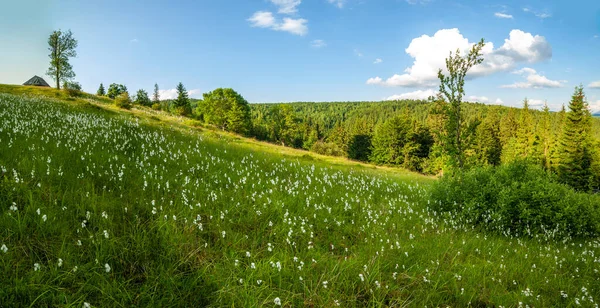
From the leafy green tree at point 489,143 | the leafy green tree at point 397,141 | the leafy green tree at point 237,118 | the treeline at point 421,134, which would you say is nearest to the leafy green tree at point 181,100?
the treeline at point 421,134

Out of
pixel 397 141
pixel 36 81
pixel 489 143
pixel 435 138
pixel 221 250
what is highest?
pixel 36 81

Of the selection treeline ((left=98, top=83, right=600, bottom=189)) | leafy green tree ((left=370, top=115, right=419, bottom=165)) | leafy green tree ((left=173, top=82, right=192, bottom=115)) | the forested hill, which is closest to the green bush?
the forested hill

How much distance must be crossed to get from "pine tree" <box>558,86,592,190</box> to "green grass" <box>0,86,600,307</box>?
5915 centimetres

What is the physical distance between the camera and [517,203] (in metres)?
8.91

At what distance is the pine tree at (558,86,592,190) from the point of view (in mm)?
49969

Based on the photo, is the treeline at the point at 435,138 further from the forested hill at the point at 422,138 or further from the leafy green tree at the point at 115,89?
the leafy green tree at the point at 115,89

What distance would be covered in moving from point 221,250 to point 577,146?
6798cm

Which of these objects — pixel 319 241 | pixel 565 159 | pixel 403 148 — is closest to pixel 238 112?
pixel 403 148

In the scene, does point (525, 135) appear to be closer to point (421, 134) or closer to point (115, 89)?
point (421, 134)

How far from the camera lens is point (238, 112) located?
78375 millimetres

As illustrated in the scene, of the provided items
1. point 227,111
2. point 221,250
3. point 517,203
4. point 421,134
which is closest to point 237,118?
point 227,111

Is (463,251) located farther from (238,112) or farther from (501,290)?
(238,112)

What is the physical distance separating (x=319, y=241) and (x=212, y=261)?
6.56ft

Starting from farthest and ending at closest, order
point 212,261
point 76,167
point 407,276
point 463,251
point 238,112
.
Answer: point 238,112 → point 76,167 → point 463,251 → point 407,276 → point 212,261
